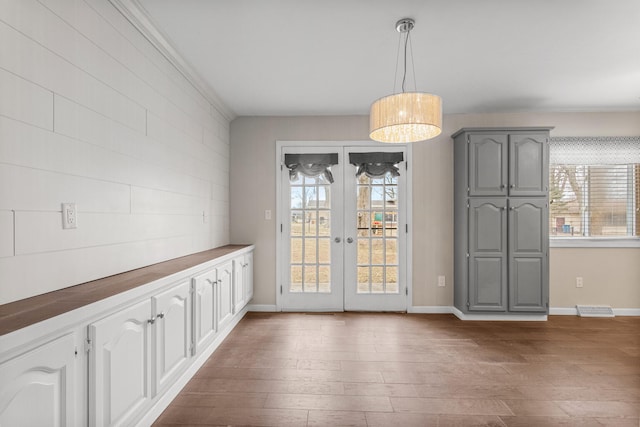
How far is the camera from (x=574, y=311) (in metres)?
4.07

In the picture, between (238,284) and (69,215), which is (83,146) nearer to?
(69,215)

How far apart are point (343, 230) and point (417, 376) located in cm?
203

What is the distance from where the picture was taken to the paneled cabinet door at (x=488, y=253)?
3775 mm

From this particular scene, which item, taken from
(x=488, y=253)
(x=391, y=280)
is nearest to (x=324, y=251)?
(x=391, y=280)

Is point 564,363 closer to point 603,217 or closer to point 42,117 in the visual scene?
point 603,217

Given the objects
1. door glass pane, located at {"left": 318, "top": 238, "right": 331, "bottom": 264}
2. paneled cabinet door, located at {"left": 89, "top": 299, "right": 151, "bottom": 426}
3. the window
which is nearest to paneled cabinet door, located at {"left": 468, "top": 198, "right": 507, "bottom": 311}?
the window

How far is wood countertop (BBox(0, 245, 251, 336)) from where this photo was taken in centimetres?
110

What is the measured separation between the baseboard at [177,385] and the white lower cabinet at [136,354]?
111 millimetres

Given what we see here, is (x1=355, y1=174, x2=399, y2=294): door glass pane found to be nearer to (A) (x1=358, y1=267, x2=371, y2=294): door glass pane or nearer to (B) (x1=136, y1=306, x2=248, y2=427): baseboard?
(A) (x1=358, y1=267, x2=371, y2=294): door glass pane

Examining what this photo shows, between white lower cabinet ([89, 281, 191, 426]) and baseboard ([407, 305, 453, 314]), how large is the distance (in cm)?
283

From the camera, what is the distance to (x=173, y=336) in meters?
2.08

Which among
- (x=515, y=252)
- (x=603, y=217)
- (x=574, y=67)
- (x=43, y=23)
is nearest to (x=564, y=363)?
(x=515, y=252)

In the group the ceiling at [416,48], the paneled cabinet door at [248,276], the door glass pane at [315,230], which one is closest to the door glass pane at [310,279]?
the door glass pane at [315,230]

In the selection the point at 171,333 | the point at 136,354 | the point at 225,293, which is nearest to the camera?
the point at 136,354
